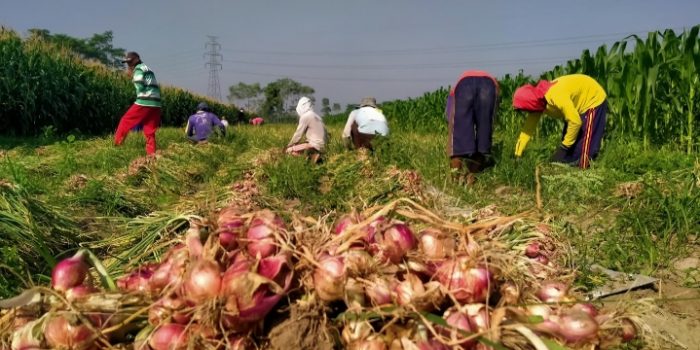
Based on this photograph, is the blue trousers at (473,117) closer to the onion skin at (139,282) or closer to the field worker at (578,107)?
the field worker at (578,107)

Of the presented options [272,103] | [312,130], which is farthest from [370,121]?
[272,103]

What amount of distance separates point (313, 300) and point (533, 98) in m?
4.90

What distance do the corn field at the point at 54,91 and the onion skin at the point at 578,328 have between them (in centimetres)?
1382

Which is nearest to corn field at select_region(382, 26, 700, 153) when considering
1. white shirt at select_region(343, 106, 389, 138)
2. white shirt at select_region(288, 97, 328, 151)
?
white shirt at select_region(343, 106, 389, 138)

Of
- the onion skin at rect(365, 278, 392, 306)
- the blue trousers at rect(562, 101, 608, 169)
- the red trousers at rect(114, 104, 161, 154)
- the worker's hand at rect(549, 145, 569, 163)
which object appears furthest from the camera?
the red trousers at rect(114, 104, 161, 154)

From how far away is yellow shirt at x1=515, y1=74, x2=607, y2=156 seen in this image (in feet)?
16.8

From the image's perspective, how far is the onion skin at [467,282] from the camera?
126 centimetres

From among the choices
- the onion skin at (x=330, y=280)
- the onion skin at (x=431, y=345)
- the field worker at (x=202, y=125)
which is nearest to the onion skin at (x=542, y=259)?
the onion skin at (x=431, y=345)

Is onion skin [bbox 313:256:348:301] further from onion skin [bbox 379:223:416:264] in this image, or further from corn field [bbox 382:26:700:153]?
corn field [bbox 382:26:700:153]

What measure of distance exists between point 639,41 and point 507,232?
6.31m

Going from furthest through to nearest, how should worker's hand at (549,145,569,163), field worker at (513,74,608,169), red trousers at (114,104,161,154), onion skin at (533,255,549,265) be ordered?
red trousers at (114,104,161,154) → worker's hand at (549,145,569,163) → field worker at (513,74,608,169) → onion skin at (533,255,549,265)

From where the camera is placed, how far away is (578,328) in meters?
1.19

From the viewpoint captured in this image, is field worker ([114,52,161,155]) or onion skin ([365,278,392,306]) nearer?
onion skin ([365,278,392,306])

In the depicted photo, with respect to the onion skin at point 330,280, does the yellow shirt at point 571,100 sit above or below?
above
